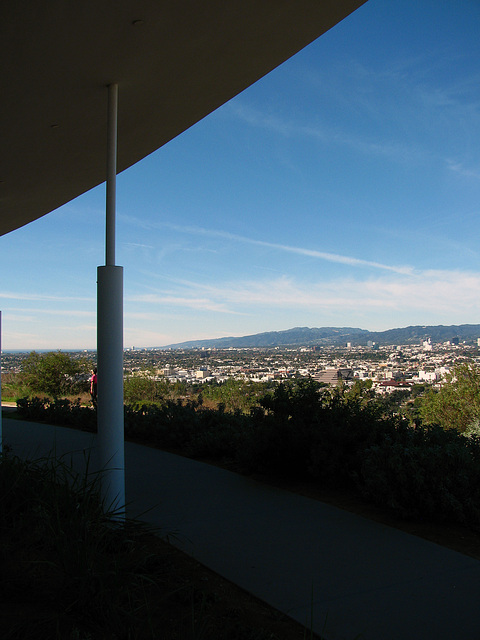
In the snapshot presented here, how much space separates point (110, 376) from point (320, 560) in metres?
2.23

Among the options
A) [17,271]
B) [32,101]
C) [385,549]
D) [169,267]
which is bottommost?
[385,549]

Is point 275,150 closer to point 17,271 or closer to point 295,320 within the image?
point 17,271

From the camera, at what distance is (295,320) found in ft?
324

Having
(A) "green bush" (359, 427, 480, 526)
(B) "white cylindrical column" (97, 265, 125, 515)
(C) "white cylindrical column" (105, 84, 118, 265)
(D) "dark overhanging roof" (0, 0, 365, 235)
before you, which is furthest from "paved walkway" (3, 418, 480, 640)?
(D) "dark overhanging roof" (0, 0, 365, 235)

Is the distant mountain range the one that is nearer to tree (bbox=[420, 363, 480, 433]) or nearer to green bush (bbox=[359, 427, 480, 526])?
tree (bbox=[420, 363, 480, 433])

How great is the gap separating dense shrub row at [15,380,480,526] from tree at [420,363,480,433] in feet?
22.1

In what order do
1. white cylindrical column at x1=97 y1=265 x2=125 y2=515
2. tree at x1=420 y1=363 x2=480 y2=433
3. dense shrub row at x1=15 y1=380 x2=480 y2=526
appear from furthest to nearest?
tree at x1=420 y1=363 x2=480 y2=433 < dense shrub row at x1=15 y1=380 x2=480 y2=526 < white cylindrical column at x1=97 y1=265 x2=125 y2=515

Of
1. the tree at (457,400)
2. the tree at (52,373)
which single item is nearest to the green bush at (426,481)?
the tree at (457,400)

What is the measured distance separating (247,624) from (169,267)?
62.9 metres

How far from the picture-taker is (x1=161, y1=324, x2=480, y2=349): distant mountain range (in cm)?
4272

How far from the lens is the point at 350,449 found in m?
5.84

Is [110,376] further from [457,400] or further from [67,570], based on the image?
[457,400]

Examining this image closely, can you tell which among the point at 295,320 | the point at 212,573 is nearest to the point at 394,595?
the point at 212,573

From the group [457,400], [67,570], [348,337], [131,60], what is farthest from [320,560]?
[348,337]
